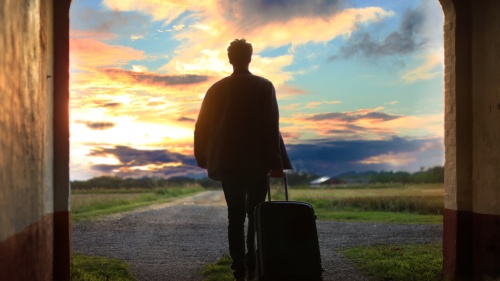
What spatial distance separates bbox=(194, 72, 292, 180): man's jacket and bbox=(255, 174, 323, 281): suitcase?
462mm

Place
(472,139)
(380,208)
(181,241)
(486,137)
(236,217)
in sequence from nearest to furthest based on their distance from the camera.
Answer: (236,217), (486,137), (472,139), (181,241), (380,208)

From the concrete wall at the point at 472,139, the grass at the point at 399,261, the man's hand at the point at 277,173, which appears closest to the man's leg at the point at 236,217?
the man's hand at the point at 277,173

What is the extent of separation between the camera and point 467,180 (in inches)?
278

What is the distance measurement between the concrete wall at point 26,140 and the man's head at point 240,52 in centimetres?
168

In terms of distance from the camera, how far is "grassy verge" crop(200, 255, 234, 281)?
7.11 m

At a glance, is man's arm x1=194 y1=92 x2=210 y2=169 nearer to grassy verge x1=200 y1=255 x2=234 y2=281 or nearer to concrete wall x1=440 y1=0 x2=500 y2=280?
grassy verge x1=200 y1=255 x2=234 y2=281

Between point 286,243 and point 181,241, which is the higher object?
point 286,243

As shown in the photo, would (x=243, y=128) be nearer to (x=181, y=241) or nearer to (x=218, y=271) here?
(x=218, y=271)

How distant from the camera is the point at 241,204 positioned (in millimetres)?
5664

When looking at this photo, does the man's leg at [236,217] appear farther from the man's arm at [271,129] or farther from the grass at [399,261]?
the grass at [399,261]

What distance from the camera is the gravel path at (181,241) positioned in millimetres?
8109

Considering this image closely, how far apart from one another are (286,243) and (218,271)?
8.48 ft

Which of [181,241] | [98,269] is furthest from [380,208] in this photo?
[98,269]

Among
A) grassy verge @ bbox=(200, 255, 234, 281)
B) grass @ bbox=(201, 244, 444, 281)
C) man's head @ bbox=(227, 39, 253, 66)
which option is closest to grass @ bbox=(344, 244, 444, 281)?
grass @ bbox=(201, 244, 444, 281)
